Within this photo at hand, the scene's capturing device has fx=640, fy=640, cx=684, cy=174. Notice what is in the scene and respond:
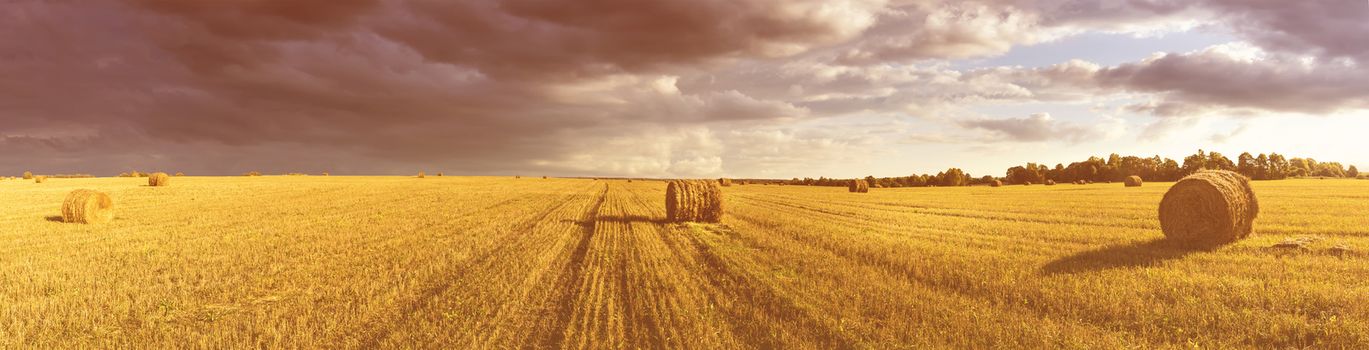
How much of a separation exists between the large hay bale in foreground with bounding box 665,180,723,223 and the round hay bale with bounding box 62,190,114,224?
1932 cm

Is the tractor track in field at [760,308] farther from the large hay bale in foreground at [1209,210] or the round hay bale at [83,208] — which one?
the round hay bale at [83,208]

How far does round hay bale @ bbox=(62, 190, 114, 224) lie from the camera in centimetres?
2103

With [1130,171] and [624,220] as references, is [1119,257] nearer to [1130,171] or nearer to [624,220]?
[624,220]

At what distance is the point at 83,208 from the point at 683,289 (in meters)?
23.2

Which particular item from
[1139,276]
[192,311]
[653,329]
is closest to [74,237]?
[192,311]

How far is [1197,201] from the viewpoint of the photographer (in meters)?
15.5

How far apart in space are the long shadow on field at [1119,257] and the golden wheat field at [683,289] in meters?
0.10

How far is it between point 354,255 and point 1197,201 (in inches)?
761

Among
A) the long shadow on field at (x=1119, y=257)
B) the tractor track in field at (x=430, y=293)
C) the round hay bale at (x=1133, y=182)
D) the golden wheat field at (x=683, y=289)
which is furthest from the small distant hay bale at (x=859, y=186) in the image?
the tractor track in field at (x=430, y=293)

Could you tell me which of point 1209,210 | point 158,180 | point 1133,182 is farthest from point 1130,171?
point 158,180

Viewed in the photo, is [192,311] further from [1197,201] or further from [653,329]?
[1197,201]

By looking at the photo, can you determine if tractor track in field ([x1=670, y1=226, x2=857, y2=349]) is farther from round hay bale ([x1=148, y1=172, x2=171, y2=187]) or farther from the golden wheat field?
round hay bale ([x1=148, y1=172, x2=171, y2=187])

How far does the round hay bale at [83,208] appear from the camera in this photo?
69.0 feet

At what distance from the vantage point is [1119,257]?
12.2 meters
